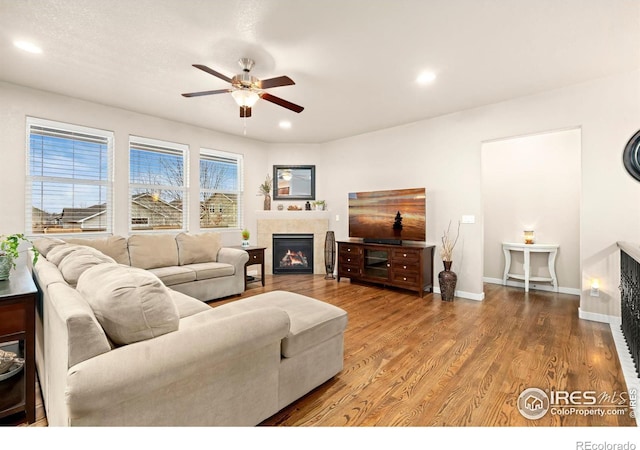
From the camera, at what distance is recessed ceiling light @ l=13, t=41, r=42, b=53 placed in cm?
260

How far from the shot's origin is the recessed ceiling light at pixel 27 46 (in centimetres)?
260

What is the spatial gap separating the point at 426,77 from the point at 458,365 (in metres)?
2.88

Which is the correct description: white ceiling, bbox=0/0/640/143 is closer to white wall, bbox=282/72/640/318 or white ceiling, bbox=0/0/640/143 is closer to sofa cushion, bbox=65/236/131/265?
white wall, bbox=282/72/640/318

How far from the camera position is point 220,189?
5441mm

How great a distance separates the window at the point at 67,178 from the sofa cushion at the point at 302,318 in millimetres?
3245

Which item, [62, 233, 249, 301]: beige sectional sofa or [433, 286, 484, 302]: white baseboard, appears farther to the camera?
[433, 286, 484, 302]: white baseboard

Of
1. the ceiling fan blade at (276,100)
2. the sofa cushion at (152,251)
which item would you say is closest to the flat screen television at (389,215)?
the ceiling fan blade at (276,100)

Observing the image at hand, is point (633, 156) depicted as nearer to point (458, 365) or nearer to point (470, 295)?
point (470, 295)

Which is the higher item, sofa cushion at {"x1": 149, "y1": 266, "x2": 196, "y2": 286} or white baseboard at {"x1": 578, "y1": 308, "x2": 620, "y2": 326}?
sofa cushion at {"x1": 149, "y1": 266, "x2": 196, "y2": 286}

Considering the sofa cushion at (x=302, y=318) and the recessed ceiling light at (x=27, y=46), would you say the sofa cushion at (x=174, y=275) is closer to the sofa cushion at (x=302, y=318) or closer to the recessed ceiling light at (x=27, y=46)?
the sofa cushion at (x=302, y=318)

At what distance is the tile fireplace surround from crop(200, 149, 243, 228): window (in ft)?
1.66

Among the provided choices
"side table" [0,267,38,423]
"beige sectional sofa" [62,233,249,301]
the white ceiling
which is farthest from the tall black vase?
"side table" [0,267,38,423]

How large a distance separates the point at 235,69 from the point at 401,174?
306cm
